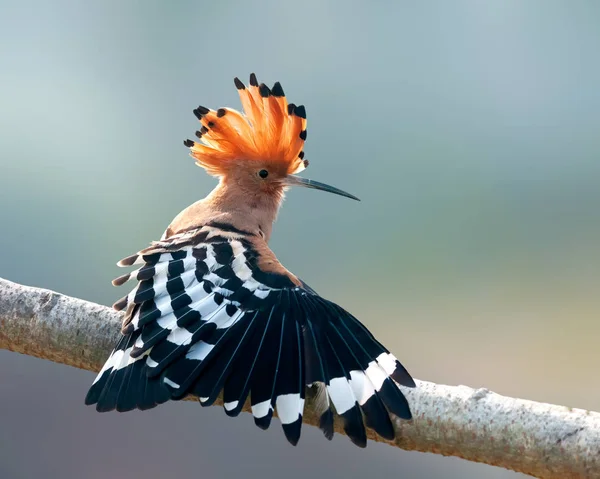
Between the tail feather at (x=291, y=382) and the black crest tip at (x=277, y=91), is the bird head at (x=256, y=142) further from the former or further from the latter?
the tail feather at (x=291, y=382)

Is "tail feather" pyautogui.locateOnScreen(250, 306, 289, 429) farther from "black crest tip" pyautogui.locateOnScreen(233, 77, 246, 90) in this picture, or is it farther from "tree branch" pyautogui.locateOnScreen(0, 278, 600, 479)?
"black crest tip" pyautogui.locateOnScreen(233, 77, 246, 90)

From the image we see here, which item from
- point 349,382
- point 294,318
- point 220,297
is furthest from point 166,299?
point 349,382

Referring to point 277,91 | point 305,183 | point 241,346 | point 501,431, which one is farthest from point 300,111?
point 501,431

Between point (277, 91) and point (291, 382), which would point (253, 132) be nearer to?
point (277, 91)

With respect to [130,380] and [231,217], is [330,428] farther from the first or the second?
[231,217]

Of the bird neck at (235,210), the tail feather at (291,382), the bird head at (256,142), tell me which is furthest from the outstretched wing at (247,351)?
the bird head at (256,142)

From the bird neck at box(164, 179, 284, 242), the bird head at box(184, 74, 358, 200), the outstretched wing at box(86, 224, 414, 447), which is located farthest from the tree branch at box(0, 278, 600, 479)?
the bird head at box(184, 74, 358, 200)
